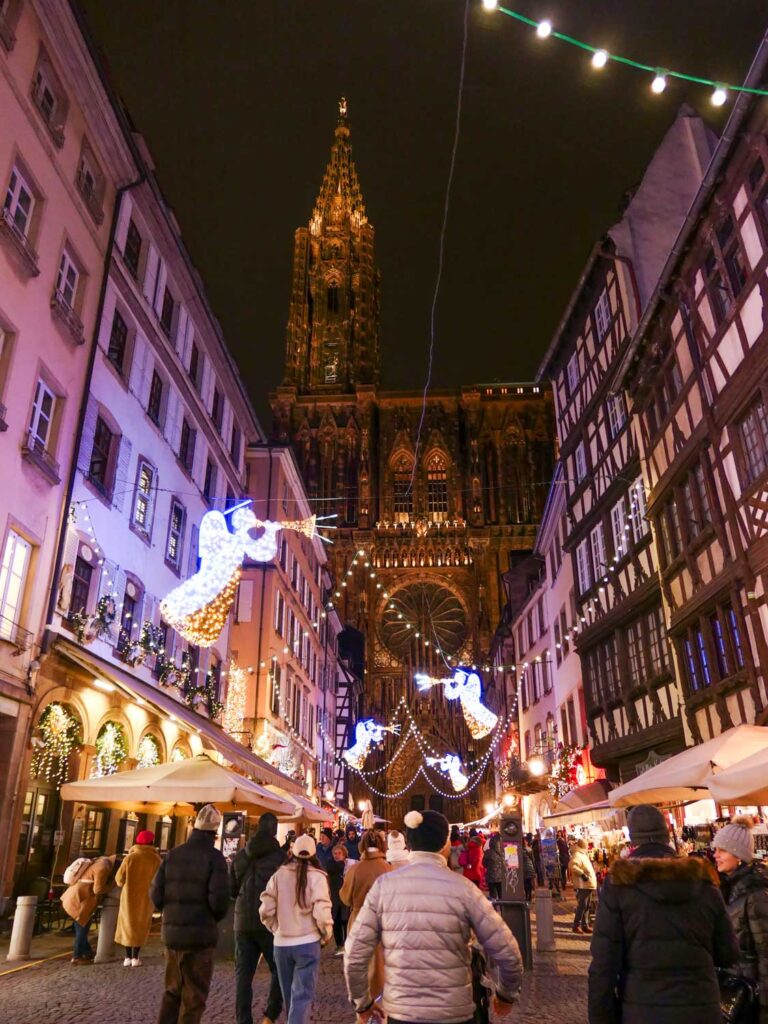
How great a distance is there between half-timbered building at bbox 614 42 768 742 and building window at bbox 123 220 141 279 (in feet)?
37.9

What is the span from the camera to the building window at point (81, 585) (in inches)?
568

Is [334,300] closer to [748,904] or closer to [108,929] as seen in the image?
[108,929]

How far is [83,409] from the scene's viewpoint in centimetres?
1454

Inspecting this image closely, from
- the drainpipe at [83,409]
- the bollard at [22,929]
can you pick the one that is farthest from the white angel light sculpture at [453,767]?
the bollard at [22,929]

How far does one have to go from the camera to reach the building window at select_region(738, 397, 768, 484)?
12039mm

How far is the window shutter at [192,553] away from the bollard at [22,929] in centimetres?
1190

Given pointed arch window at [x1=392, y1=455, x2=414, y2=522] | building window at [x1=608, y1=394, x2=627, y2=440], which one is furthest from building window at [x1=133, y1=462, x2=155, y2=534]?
pointed arch window at [x1=392, y1=455, x2=414, y2=522]

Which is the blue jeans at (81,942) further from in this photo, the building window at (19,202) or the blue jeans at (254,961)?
the building window at (19,202)

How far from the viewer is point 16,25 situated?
12.7 meters

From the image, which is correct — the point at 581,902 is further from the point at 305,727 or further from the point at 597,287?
the point at 305,727

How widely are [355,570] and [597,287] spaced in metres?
39.1

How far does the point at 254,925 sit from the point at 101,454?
11704mm

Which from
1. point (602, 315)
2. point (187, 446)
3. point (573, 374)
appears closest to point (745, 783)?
point (602, 315)

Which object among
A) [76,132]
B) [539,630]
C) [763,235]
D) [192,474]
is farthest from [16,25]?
[539,630]
